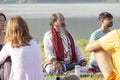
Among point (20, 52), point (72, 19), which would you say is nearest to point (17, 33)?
point (20, 52)

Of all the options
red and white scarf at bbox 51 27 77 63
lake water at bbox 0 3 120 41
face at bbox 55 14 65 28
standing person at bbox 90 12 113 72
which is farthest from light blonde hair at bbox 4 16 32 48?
lake water at bbox 0 3 120 41

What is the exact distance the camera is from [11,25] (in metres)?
5.00

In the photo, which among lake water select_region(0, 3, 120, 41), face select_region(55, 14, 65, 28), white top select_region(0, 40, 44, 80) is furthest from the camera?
lake water select_region(0, 3, 120, 41)

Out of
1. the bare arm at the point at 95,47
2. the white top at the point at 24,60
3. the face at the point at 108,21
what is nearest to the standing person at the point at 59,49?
the face at the point at 108,21

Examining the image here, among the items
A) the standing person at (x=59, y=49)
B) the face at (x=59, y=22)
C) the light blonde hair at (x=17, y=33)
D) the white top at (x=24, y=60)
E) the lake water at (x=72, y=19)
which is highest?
the lake water at (x=72, y=19)

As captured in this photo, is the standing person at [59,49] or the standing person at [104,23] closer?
the standing person at [59,49]

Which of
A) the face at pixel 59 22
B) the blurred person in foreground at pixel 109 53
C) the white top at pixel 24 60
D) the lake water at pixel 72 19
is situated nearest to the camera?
the blurred person in foreground at pixel 109 53

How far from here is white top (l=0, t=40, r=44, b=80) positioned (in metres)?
4.93

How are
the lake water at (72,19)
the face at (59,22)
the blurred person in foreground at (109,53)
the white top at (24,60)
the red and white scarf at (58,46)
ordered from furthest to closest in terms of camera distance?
the lake water at (72,19)
the red and white scarf at (58,46)
the face at (59,22)
the white top at (24,60)
the blurred person in foreground at (109,53)

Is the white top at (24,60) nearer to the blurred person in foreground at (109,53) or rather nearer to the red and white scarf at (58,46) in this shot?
the blurred person in foreground at (109,53)

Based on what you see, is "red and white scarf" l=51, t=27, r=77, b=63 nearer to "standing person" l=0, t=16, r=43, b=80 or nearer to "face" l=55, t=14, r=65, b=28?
"face" l=55, t=14, r=65, b=28

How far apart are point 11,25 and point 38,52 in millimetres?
360

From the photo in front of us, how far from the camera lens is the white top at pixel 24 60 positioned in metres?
4.93

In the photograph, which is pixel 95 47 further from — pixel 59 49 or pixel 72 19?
pixel 72 19
